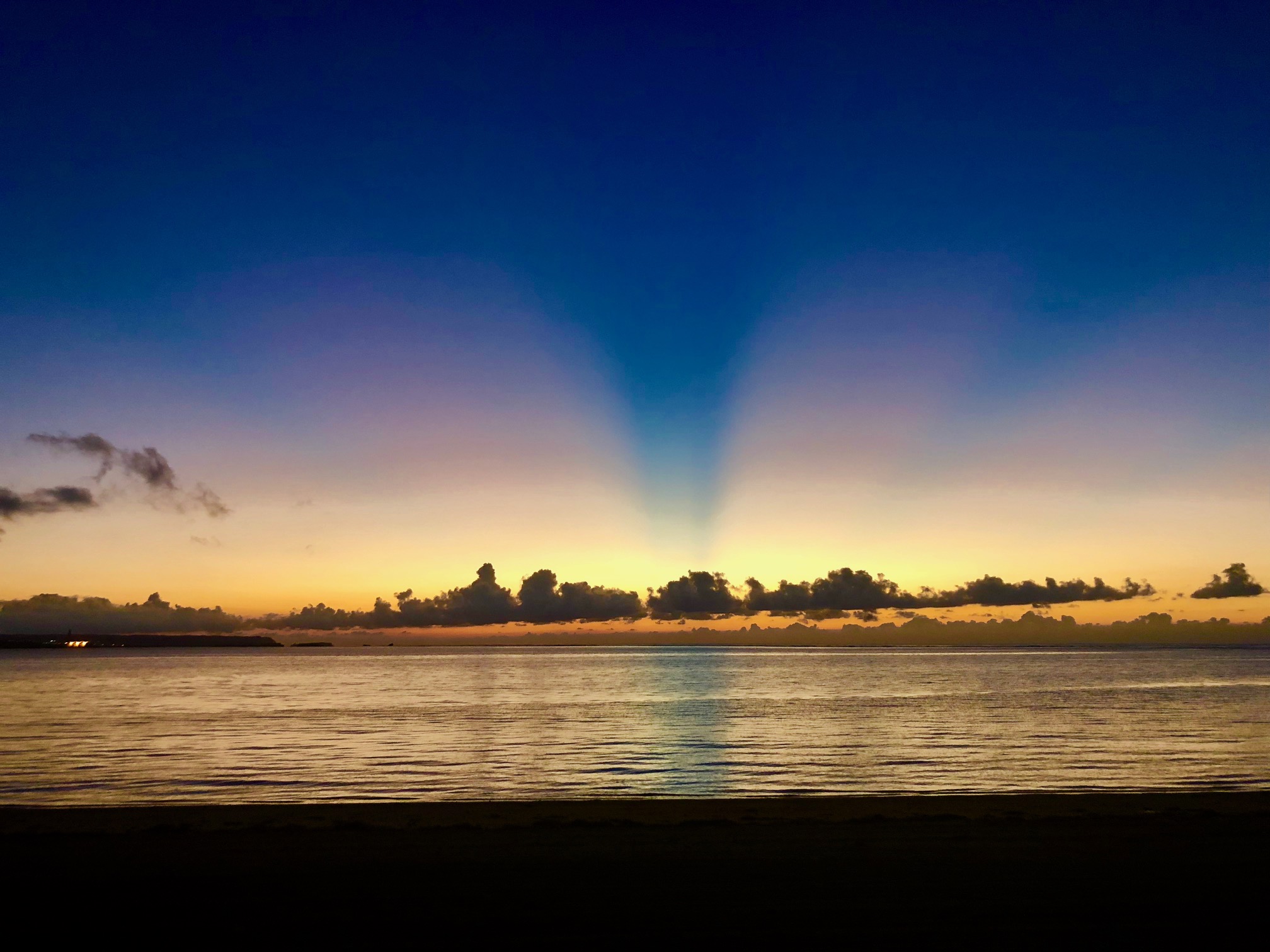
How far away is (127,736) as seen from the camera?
45406 mm

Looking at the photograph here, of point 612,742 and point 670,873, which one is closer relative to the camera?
point 670,873

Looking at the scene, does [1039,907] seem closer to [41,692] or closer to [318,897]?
[318,897]

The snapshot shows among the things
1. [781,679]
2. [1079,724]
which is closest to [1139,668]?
[781,679]

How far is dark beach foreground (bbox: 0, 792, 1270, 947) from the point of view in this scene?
11.1 metres

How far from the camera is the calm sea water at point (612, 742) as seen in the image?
29453 mm

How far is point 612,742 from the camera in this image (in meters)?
44.6

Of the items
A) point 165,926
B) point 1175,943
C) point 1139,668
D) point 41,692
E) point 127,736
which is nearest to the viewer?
point 1175,943

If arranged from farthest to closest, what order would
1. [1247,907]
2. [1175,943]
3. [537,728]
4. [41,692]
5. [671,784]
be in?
[41,692] → [537,728] → [671,784] → [1247,907] → [1175,943]

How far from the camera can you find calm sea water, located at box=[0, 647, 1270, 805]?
2945 cm

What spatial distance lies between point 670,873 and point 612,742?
31824 millimetres

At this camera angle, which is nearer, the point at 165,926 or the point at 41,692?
the point at 165,926

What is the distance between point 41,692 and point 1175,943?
106 meters

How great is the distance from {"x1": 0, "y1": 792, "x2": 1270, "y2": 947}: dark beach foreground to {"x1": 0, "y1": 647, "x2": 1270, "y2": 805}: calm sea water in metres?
9.01

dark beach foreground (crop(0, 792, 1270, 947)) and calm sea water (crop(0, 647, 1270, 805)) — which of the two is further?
calm sea water (crop(0, 647, 1270, 805))
